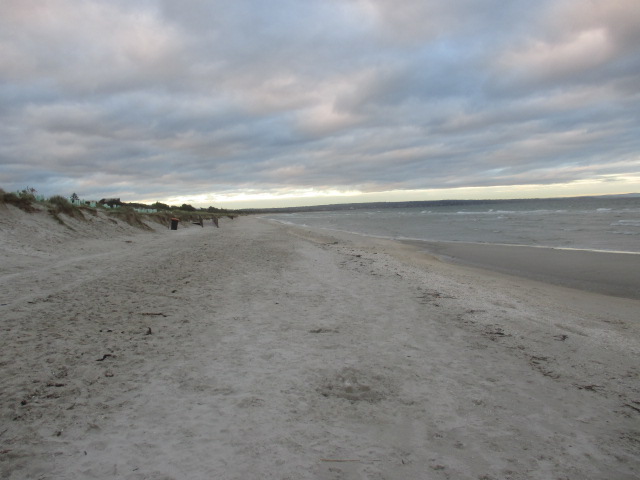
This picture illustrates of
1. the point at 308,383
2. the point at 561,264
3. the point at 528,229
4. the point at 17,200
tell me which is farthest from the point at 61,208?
the point at 528,229

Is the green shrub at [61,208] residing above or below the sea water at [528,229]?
above

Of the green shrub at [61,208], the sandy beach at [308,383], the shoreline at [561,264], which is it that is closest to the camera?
the sandy beach at [308,383]

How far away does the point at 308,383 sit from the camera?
162 inches

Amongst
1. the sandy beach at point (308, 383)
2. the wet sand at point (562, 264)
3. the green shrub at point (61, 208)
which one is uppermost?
the green shrub at point (61, 208)

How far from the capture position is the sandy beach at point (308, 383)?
2875mm

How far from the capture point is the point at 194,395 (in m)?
3.75

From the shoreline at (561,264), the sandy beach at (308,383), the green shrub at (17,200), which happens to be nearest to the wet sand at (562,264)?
the shoreline at (561,264)

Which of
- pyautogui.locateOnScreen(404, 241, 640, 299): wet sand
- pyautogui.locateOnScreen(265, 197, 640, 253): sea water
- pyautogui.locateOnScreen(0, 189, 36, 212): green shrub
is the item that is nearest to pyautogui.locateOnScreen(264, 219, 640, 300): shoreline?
pyautogui.locateOnScreen(404, 241, 640, 299): wet sand

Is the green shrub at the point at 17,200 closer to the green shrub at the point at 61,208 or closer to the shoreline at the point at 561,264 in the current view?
the green shrub at the point at 61,208

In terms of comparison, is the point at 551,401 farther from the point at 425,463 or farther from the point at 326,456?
the point at 326,456

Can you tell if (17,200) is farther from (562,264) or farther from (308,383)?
(562,264)

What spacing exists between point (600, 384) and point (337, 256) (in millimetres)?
11121

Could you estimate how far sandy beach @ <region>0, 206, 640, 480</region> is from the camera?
9.43 ft

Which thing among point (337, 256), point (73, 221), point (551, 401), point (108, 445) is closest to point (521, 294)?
point (551, 401)
